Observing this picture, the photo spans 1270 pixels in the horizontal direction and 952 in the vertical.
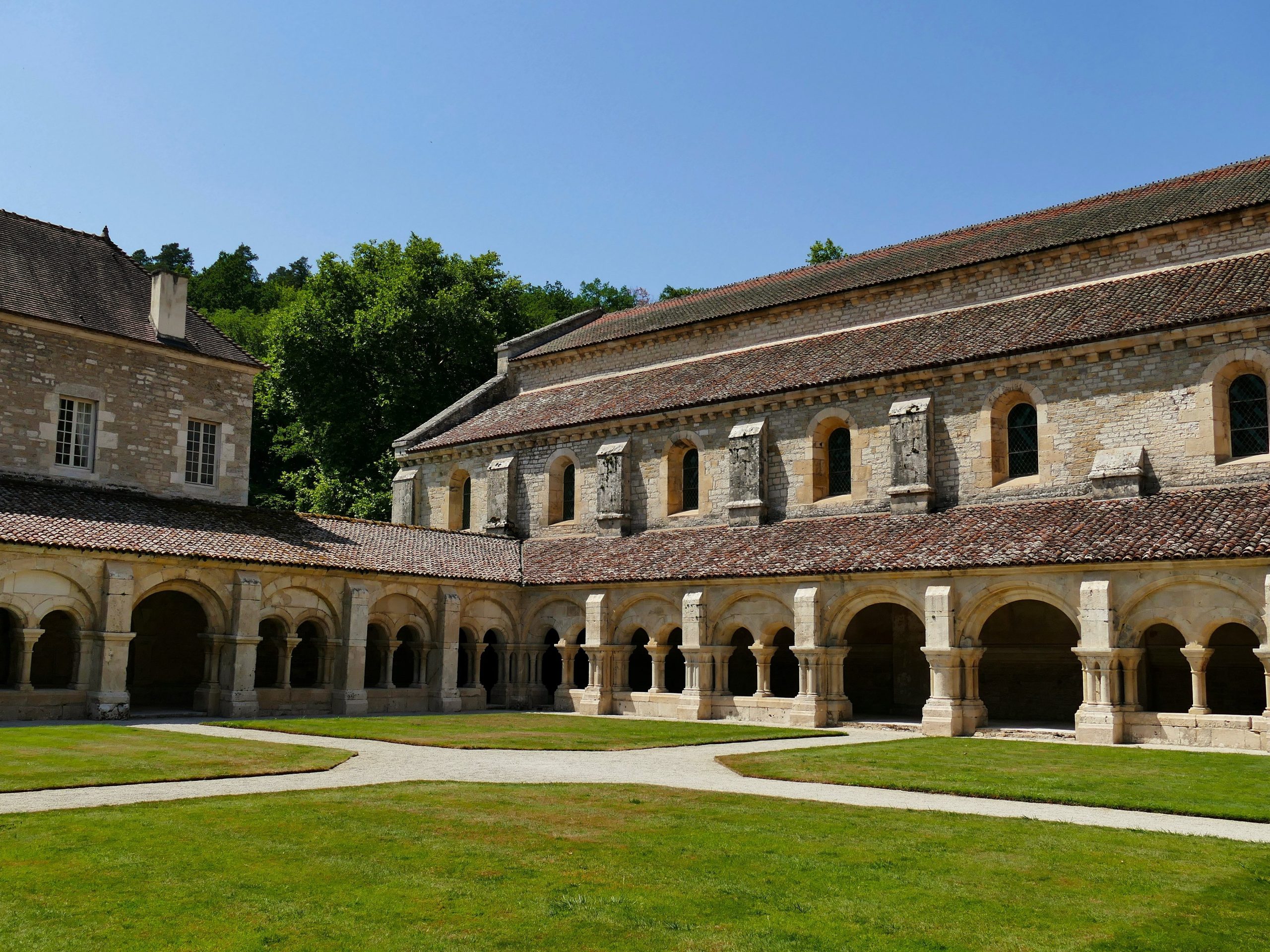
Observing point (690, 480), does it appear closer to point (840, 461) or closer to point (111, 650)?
point (840, 461)

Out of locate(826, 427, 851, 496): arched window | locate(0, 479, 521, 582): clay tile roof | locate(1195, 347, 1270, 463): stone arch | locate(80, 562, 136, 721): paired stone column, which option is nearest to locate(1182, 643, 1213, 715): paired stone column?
locate(1195, 347, 1270, 463): stone arch

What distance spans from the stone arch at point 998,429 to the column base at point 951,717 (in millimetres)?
5853

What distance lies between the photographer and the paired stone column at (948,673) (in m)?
25.6

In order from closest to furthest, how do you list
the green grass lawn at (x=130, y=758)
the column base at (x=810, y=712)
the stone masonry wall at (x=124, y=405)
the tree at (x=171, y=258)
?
the green grass lawn at (x=130, y=758), the column base at (x=810, y=712), the stone masonry wall at (x=124, y=405), the tree at (x=171, y=258)

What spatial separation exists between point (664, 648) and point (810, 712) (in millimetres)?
5207

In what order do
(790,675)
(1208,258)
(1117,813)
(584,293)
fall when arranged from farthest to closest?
(584,293)
(790,675)
(1208,258)
(1117,813)

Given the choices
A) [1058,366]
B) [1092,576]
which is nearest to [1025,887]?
[1092,576]

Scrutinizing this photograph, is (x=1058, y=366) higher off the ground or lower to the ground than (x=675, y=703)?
higher

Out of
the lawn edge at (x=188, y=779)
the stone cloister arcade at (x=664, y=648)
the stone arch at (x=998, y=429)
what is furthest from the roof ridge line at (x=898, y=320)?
the lawn edge at (x=188, y=779)

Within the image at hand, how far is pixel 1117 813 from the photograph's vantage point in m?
13.7

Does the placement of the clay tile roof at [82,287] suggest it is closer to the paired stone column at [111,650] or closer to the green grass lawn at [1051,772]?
the paired stone column at [111,650]

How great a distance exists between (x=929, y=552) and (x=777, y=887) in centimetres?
1857

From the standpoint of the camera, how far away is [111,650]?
2566 centimetres

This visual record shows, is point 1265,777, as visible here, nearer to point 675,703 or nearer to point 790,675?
point 675,703
